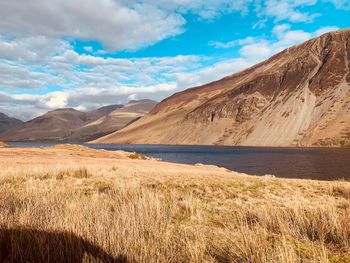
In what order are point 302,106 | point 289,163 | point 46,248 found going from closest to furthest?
point 46,248
point 289,163
point 302,106

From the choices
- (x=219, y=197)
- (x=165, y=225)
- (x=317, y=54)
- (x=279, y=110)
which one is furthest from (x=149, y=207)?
(x=317, y=54)

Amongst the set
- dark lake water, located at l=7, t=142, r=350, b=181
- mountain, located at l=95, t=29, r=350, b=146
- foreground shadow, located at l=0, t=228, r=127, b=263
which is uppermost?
mountain, located at l=95, t=29, r=350, b=146

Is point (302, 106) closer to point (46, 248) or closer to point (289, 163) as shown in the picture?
point (289, 163)

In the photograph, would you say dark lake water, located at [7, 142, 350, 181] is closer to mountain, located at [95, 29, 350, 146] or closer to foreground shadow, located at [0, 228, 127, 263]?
foreground shadow, located at [0, 228, 127, 263]

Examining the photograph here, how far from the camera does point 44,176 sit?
19094 millimetres

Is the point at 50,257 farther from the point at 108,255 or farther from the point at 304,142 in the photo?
the point at 304,142

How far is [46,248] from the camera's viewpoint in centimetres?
539

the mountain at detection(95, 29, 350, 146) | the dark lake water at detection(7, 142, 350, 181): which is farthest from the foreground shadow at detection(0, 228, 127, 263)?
the mountain at detection(95, 29, 350, 146)

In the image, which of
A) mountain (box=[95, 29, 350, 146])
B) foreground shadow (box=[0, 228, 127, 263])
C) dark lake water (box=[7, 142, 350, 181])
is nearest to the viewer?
foreground shadow (box=[0, 228, 127, 263])

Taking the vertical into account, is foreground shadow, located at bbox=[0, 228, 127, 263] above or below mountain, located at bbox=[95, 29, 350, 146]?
below

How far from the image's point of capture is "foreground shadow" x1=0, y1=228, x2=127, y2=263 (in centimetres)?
527

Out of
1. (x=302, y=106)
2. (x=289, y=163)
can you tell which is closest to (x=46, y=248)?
(x=289, y=163)

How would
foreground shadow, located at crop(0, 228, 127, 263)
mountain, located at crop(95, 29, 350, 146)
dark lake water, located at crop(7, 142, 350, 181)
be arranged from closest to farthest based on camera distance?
foreground shadow, located at crop(0, 228, 127, 263), dark lake water, located at crop(7, 142, 350, 181), mountain, located at crop(95, 29, 350, 146)

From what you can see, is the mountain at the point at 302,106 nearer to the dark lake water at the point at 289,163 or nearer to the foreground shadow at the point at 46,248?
the dark lake water at the point at 289,163
